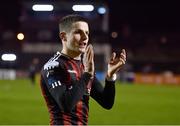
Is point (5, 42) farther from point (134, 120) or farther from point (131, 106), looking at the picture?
point (134, 120)

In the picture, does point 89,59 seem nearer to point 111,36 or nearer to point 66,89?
point 66,89

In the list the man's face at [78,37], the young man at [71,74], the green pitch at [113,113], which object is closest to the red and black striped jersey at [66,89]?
the young man at [71,74]

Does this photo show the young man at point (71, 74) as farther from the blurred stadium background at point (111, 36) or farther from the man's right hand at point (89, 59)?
Result: the blurred stadium background at point (111, 36)

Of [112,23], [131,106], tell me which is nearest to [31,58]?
[112,23]

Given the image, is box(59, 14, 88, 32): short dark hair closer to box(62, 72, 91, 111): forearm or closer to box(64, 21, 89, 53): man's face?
box(64, 21, 89, 53): man's face

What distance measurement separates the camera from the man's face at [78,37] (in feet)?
10.7

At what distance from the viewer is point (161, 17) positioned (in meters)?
50.3

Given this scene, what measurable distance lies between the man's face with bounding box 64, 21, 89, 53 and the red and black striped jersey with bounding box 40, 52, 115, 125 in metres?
0.16

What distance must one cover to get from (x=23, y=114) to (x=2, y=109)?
1.53 metres

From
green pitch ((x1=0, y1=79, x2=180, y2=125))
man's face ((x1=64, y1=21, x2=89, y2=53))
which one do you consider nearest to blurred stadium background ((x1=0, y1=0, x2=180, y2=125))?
green pitch ((x1=0, y1=79, x2=180, y2=125))

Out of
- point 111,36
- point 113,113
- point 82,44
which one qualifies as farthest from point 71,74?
point 111,36

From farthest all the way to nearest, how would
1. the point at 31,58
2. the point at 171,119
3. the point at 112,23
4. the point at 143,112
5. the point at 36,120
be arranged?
the point at 112,23 < the point at 31,58 < the point at 143,112 < the point at 171,119 < the point at 36,120

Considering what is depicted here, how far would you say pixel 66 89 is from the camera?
3.30m

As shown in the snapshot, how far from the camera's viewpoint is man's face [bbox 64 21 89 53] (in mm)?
3272
